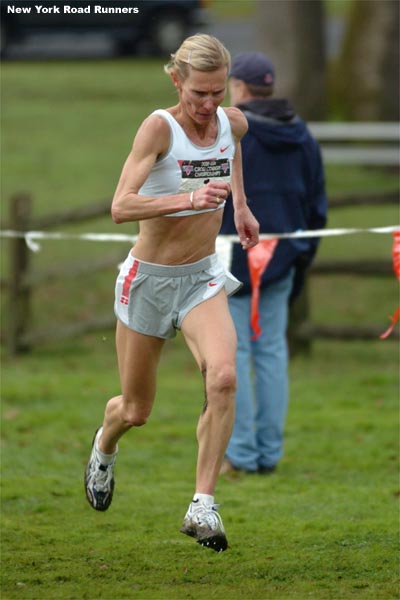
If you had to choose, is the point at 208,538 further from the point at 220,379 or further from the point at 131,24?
the point at 131,24

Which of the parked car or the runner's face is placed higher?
the runner's face

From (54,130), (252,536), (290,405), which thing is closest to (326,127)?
(54,130)

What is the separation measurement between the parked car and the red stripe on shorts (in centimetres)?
2185

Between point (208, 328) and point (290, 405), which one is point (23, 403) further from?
point (208, 328)

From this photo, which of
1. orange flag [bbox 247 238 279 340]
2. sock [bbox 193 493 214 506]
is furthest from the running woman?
orange flag [bbox 247 238 279 340]

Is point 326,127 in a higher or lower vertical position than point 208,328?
lower

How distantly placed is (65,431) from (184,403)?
4.52 feet

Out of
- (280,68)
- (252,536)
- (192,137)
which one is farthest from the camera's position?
(280,68)

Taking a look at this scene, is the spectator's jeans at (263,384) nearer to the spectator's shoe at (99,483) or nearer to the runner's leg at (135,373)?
the spectator's shoe at (99,483)

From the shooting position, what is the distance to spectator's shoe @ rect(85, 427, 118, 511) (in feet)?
20.9

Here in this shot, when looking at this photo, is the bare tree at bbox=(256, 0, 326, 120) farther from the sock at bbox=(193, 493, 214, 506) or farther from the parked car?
the sock at bbox=(193, 493, 214, 506)

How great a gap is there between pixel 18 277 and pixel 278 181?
4886 millimetres

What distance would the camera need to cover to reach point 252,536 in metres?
6.44

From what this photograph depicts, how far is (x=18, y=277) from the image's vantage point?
469 inches
